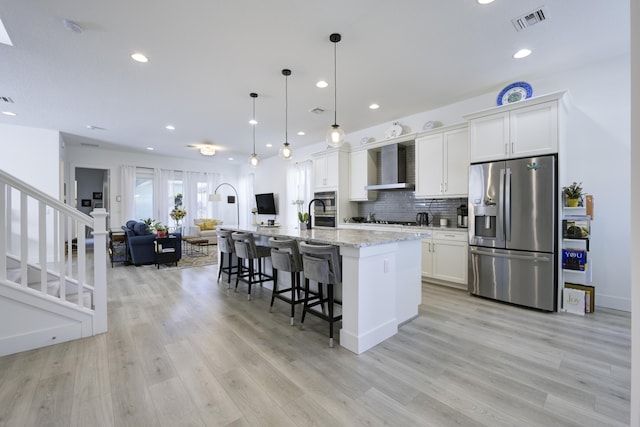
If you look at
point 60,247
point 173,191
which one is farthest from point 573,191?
point 173,191

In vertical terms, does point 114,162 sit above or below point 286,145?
above

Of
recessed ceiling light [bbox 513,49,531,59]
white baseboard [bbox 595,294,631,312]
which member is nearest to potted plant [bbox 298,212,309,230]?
recessed ceiling light [bbox 513,49,531,59]

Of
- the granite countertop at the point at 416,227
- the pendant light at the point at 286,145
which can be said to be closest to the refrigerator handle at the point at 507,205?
the granite countertop at the point at 416,227

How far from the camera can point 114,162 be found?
323 inches

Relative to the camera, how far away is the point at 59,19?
2.48 metres

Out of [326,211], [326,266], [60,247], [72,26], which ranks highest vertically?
[72,26]

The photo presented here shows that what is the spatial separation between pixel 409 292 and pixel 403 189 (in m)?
2.72

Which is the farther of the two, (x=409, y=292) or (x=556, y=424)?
(x=409, y=292)

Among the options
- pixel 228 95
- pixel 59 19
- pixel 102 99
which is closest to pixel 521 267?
pixel 228 95

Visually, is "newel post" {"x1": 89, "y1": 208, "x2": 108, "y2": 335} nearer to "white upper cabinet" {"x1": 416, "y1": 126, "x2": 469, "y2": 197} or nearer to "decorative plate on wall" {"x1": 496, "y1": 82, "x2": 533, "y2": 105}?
"white upper cabinet" {"x1": 416, "y1": 126, "x2": 469, "y2": 197}

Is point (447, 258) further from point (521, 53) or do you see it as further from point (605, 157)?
point (521, 53)

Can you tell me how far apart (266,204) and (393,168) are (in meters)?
4.87

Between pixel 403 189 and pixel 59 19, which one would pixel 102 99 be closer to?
pixel 59 19

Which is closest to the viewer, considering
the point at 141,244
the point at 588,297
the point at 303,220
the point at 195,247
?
the point at 588,297
